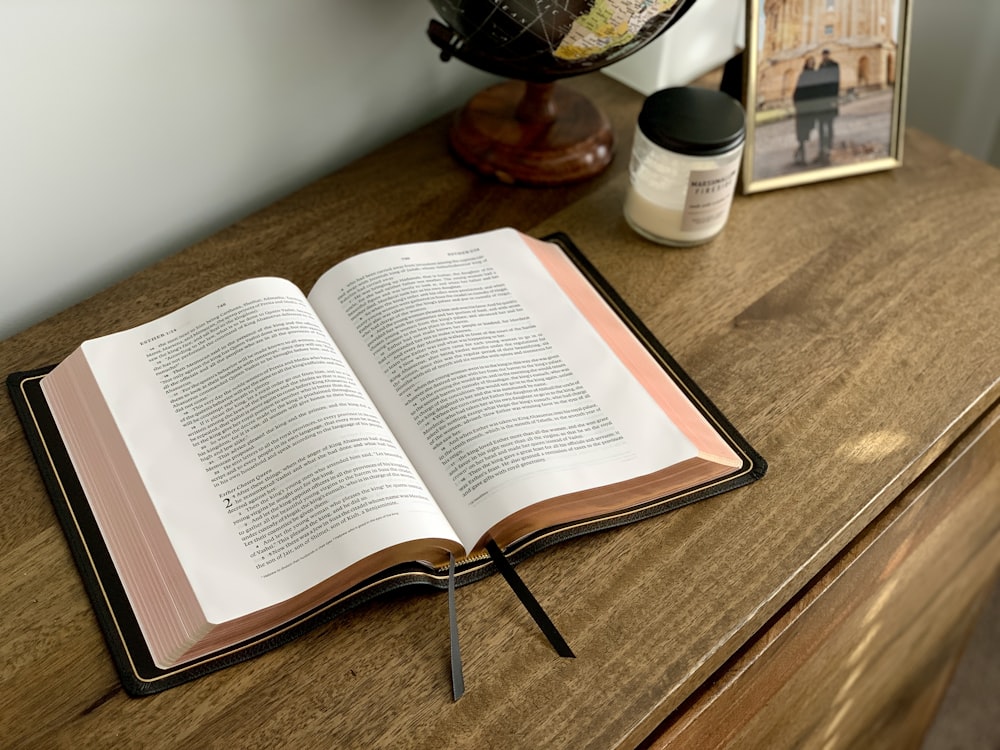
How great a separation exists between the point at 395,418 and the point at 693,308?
0.30 m

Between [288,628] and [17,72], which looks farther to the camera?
[17,72]

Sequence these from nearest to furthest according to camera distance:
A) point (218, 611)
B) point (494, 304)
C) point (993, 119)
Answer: point (218, 611), point (494, 304), point (993, 119)

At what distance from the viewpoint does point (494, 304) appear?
2.64 feet

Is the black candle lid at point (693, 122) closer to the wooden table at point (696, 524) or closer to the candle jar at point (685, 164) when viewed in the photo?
the candle jar at point (685, 164)

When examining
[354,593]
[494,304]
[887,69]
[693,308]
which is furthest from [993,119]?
[354,593]

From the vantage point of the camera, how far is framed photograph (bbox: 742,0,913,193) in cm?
95

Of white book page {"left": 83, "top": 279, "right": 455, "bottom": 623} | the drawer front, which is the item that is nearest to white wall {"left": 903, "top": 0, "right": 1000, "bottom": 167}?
the drawer front

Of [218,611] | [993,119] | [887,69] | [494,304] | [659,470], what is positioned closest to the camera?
[218,611]

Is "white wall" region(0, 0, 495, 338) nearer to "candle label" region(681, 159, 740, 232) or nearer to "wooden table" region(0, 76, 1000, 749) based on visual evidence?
"wooden table" region(0, 76, 1000, 749)

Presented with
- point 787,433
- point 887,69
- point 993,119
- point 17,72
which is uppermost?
point 17,72

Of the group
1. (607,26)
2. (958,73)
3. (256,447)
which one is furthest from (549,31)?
(958,73)

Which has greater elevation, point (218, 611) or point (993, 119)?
point (218, 611)

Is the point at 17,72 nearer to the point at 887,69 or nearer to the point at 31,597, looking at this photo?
the point at 31,597

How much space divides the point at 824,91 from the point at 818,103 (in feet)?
0.04
